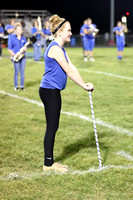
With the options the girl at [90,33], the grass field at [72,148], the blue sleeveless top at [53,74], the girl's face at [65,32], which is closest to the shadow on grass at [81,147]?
the grass field at [72,148]

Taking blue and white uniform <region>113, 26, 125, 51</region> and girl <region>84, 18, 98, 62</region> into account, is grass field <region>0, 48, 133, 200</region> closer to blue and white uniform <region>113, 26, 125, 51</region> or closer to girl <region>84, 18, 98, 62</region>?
girl <region>84, 18, 98, 62</region>

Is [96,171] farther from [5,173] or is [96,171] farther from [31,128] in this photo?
[31,128]

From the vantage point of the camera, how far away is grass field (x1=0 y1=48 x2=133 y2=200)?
3.87 m

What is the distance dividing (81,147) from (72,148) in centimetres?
15

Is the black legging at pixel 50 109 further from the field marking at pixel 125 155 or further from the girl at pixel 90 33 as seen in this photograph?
the girl at pixel 90 33

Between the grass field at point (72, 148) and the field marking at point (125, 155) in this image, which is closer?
the grass field at point (72, 148)

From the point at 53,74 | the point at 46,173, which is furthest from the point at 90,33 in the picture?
the point at 46,173

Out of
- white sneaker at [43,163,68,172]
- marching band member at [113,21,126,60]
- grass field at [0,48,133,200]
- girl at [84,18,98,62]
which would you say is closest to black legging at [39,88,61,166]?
white sneaker at [43,163,68,172]

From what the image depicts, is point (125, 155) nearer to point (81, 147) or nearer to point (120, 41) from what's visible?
point (81, 147)

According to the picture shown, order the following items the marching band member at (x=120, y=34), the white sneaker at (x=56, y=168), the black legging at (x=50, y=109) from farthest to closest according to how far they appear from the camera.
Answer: the marching band member at (x=120, y=34), the white sneaker at (x=56, y=168), the black legging at (x=50, y=109)

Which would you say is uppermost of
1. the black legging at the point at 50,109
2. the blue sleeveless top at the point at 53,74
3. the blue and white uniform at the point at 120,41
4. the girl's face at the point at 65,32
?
the girl's face at the point at 65,32

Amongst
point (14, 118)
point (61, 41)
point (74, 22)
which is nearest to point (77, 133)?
point (14, 118)

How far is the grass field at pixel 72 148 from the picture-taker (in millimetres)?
3873

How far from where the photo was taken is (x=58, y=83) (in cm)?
417
